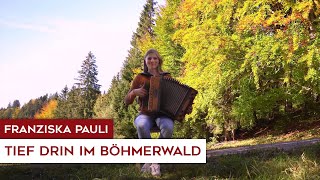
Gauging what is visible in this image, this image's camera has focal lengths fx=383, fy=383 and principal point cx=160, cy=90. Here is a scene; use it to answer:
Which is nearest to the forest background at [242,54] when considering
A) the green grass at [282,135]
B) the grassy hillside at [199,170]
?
the green grass at [282,135]

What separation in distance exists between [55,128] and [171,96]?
2.32 metres

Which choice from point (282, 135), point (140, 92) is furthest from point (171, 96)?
point (282, 135)

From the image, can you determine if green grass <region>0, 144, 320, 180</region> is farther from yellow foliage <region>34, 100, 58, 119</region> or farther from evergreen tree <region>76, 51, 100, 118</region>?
yellow foliage <region>34, 100, 58, 119</region>

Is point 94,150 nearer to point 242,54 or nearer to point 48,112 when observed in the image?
point 242,54

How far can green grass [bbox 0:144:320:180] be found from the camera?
534cm

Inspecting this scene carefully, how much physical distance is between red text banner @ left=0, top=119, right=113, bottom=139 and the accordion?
4.82 ft

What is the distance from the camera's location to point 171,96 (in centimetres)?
548

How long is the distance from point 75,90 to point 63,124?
5881 centimetres

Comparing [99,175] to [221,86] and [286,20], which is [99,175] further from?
[221,86]

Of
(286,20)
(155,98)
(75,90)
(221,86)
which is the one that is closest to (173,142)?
(155,98)

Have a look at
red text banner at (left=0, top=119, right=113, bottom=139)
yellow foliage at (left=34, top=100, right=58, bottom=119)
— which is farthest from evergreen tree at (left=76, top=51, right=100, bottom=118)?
red text banner at (left=0, top=119, right=113, bottom=139)

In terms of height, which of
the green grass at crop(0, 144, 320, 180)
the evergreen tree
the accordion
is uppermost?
the evergreen tree

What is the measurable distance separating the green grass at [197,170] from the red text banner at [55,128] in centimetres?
53

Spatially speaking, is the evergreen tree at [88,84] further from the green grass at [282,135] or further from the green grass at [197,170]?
the green grass at [197,170]
